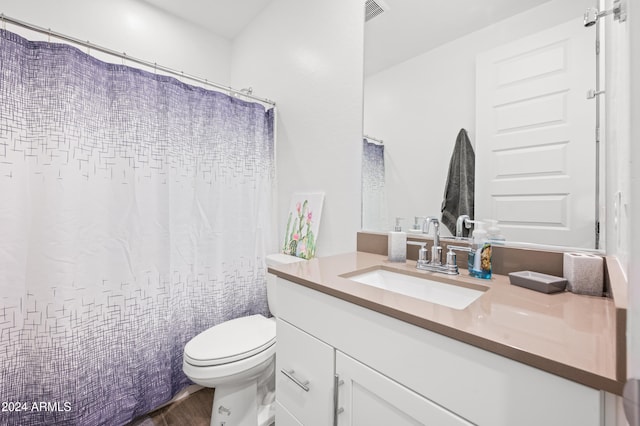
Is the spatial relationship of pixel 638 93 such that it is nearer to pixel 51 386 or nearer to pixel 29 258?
pixel 29 258

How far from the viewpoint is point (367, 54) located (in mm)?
→ 1324

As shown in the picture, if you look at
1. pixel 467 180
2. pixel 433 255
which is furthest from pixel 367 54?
pixel 433 255

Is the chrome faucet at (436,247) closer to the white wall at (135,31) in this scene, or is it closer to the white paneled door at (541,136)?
the white paneled door at (541,136)

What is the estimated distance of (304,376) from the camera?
0.84m

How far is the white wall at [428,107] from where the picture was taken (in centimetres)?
91

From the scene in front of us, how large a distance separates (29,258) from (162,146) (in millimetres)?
741

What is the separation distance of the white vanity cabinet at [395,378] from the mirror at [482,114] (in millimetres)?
593

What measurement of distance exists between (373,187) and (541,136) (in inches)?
26.5

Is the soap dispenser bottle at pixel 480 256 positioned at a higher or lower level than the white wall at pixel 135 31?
lower

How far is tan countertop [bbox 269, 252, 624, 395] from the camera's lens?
406 millimetres

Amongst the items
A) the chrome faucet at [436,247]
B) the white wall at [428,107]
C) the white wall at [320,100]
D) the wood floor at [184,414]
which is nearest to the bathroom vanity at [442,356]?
the chrome faucet at [436,247]

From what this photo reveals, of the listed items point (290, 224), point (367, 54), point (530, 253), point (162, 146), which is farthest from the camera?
point (290, 224)

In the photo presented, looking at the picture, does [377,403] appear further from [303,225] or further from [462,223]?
[303,225]

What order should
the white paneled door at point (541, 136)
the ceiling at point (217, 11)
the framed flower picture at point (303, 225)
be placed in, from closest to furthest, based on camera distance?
the white paneled door at point (541, 136) < the framed flower picture at point (303, 225) < the ceiling at point (217, 11)
